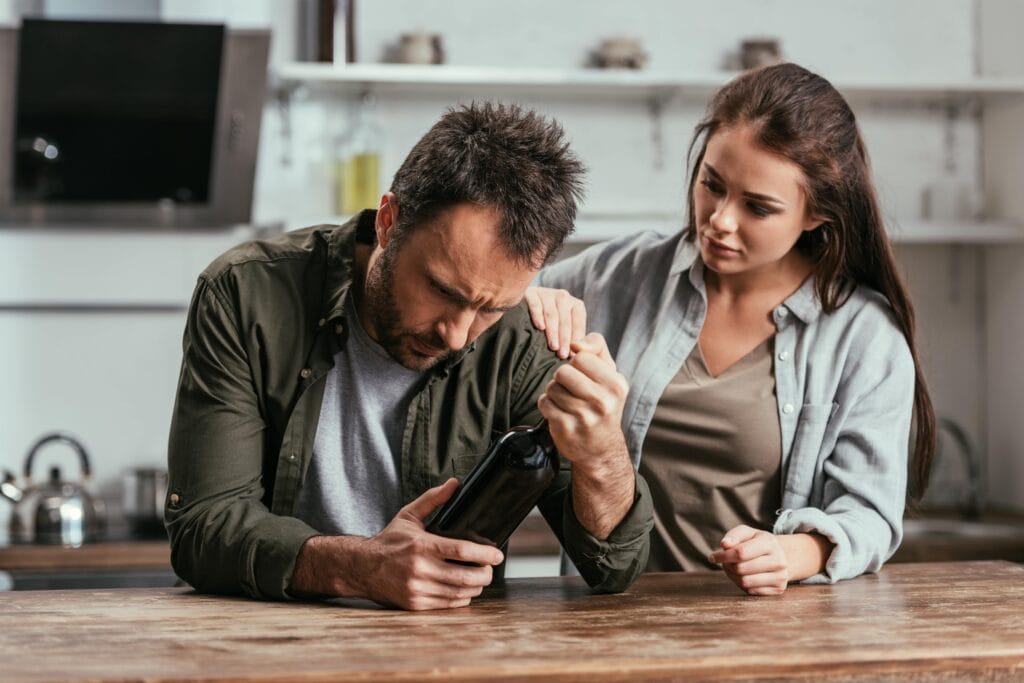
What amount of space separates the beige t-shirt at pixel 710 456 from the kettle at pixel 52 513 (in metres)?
1.77

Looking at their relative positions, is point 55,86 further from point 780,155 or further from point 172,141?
point 780,155

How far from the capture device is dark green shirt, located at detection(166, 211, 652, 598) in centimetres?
165

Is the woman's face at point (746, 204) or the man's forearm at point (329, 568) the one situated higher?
the woman's face at point (746, 204)

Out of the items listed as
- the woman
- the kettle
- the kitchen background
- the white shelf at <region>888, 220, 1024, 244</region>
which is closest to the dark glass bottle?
the woman

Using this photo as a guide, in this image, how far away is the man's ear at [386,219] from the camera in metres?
1.70

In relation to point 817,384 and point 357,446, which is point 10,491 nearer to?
point 357,446

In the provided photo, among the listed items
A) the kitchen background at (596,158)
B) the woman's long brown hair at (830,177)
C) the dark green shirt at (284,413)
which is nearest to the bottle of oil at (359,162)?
the kitchen background at (596,158)

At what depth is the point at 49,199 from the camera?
363 cm

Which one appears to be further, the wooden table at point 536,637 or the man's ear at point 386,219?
the man's ear at point 386,219

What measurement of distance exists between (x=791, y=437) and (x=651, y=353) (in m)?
0.26

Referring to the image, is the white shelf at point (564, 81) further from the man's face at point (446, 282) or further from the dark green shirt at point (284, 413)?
the man's face at point (446, 282)

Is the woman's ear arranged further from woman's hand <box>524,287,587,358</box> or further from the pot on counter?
the pot on counter

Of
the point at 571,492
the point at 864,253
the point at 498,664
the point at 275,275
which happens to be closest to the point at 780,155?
the point at 864,253

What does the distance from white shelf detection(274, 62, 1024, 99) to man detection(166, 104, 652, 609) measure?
182cm
